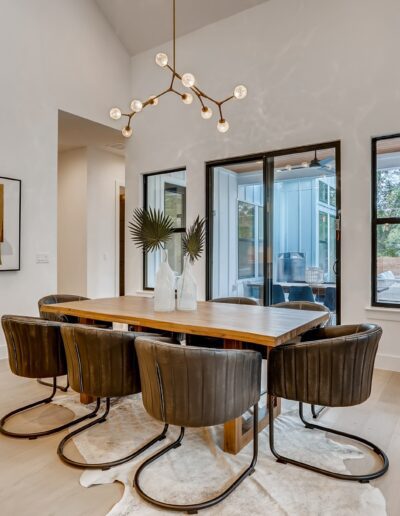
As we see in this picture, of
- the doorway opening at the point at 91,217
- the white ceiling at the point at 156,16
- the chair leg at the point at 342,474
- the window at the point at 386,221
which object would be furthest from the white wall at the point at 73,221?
the chair leg at the point at 342,474

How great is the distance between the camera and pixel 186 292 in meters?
2.81

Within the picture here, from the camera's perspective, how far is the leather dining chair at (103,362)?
6.90 ft

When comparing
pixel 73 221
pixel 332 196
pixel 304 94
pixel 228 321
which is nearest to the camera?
pixel 228 321

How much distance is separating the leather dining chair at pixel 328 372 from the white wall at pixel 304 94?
82.3 inches

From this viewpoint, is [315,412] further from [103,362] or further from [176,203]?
[176,203]

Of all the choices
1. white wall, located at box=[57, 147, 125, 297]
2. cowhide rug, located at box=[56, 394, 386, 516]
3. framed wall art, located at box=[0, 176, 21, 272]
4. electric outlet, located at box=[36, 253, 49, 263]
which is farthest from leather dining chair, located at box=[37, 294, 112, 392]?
white wall, located at box=[57, 147, 125, 297]

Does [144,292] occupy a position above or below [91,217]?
below

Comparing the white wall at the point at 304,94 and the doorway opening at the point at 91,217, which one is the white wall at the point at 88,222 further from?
the white wall at the point at 304,94

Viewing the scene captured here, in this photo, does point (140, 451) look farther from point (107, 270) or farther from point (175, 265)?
point (107, 270)

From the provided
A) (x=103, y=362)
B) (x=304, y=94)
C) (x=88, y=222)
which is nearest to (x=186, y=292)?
(x=103, y=362)

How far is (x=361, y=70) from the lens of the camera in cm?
394

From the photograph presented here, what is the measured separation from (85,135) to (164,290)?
13.0 feet

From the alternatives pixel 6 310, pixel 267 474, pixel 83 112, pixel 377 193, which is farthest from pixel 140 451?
pixel 83 112

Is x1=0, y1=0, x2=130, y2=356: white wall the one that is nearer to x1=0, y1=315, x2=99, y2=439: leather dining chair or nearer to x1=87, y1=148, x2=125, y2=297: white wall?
x1=87, y1=148, x2=125, y2=297: white wall
